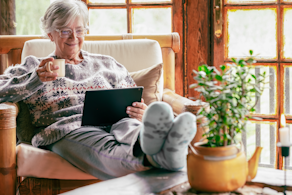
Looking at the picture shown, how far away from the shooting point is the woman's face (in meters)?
1.51

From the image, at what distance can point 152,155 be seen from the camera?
2.95 feet

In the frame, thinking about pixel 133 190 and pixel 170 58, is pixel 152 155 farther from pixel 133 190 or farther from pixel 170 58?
pixel 170 58

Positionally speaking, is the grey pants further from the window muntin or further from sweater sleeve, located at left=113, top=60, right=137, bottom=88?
the window muntin

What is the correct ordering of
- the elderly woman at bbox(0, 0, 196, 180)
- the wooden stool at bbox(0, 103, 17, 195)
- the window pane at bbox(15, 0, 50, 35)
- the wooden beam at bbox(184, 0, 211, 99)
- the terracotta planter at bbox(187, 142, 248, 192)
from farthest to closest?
the window pane at bbox(15, 0, 50, 35) < the wooden beam at bbox(184, 0, 211, 99) < the wooden stool at bbox(0, 103, 17, 195) < the elderly woman at bbox(0, 0, 196, 180) < the terracotta planter at bbox(187, 142, 248, 192)

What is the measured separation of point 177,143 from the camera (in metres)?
0.81

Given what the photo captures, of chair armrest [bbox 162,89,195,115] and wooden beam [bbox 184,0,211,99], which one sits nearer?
chair armrest [bbox 162,89,195,115]

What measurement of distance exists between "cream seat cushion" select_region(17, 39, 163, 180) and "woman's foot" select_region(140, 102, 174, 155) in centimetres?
56

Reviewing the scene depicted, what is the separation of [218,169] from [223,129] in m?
0.10

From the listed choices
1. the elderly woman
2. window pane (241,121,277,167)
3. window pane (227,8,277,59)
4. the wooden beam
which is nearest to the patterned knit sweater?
the elderly woman

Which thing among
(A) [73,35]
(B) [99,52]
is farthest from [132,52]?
(A) [73,35]

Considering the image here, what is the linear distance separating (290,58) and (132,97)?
55.9 inches

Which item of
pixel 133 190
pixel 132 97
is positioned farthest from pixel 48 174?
pixel 133 190

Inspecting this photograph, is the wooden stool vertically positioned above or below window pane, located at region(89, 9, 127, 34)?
below

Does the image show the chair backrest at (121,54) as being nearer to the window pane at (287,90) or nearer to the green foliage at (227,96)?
the window pane at (287,90)
